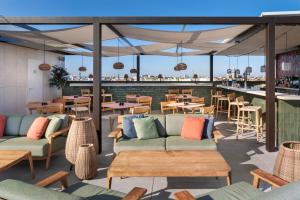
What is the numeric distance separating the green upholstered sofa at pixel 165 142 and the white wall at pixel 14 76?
637 cm

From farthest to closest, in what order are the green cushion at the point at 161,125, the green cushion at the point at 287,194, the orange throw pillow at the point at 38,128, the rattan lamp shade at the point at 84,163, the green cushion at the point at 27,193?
1. the green cushion at the point at 161,125
2. the orange throw pillow at the point at 38,128
3. the rattan lamp shade at the point at 84,163
4. the green cushion at the point at 27,193
5. the green cushion at the point at 287,194

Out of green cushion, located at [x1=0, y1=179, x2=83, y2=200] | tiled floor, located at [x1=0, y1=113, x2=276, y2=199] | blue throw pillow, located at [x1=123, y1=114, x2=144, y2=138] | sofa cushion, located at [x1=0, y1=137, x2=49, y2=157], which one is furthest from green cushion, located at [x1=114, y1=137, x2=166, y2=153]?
green cushion, located at [x1=0, y1=179, x2=83, y2=200]

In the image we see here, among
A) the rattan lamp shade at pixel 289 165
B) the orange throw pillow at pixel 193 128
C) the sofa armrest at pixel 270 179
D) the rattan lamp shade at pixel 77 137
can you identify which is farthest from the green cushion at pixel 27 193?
the orange throw pillow at pixel 193 128

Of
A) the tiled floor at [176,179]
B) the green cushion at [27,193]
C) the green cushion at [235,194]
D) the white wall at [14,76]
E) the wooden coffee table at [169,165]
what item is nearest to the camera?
the green cushion at [27,193]

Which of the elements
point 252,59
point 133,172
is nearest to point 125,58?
point 252,59

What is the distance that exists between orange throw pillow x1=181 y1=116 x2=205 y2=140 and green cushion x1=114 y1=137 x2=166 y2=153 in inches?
19.2

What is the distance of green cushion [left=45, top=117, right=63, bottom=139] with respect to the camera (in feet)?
16.1

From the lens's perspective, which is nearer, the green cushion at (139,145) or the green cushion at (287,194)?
the green cushion at (287,194)

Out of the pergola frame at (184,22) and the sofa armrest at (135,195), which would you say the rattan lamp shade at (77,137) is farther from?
the sofa armrest at (135,195)

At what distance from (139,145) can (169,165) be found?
1.07 meters

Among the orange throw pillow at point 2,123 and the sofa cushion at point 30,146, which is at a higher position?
the orange throw pillow at point 2,123

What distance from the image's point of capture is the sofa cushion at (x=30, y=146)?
14.6 ft

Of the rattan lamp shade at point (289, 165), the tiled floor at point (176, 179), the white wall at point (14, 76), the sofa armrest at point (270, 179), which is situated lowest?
the tiled floor at point (176, 179)

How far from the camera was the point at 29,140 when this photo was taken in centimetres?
478
